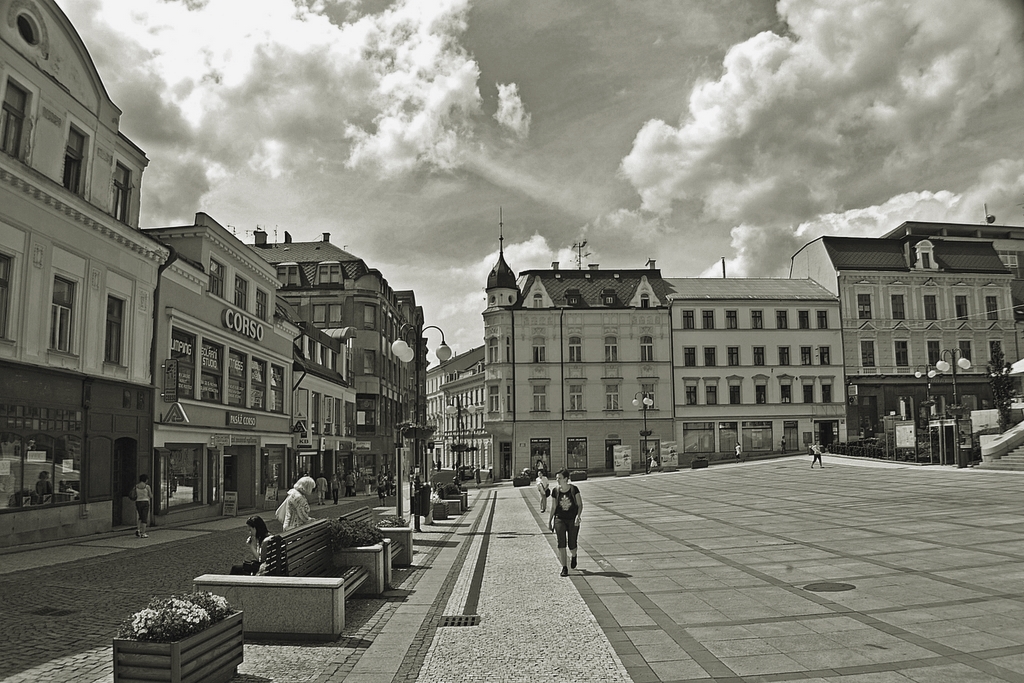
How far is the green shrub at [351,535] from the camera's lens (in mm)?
11391

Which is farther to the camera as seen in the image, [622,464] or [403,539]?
[622,464]

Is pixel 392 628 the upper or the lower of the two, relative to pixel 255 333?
lower

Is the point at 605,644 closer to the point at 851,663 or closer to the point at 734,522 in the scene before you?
the point at 851,663

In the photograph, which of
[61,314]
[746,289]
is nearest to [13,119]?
[61,314]

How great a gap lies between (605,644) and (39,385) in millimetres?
16471

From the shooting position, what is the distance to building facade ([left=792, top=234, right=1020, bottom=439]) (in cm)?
6619

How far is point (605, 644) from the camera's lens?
28.1 feet

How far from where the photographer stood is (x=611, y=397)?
6644cm

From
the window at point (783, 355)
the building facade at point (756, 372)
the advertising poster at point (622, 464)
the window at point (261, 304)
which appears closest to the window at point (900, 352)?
the building facade at point (756, 372)

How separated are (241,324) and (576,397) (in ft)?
126

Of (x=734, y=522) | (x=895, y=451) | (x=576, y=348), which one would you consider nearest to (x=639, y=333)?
(x=576, y=348)

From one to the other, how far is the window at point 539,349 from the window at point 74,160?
4710 cm

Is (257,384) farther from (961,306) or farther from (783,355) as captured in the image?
(961,306)

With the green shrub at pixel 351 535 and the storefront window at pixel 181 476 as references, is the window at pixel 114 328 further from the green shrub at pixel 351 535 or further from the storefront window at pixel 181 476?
the green shrub at pixel 351 535
